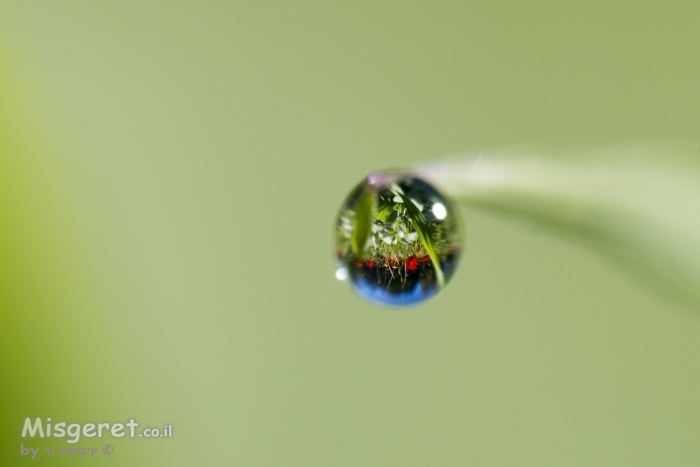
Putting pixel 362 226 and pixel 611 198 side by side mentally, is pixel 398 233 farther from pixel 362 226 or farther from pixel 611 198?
pixel 611 198

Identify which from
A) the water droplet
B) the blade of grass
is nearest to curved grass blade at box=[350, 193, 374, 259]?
the water droplet

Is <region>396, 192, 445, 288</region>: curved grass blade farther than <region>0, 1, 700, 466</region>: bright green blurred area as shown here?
No

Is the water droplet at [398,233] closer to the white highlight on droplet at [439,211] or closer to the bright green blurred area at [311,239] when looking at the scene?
the white highlight on droplet at [439,211]

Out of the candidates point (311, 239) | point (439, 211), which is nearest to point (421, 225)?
point (439, 211)

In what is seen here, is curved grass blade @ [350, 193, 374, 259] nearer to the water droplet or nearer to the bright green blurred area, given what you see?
the water droplet

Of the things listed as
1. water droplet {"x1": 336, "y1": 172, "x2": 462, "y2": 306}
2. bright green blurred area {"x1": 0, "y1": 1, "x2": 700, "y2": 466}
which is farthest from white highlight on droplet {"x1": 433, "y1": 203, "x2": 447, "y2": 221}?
bright green blurred area {"x1": 0, "y1": 1, "x2": 700, "y2": 466}

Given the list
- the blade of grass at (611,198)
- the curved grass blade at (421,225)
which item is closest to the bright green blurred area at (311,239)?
the blade of grass at (611,198)

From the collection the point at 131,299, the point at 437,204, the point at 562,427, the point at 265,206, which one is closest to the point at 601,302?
the point at 562,427
